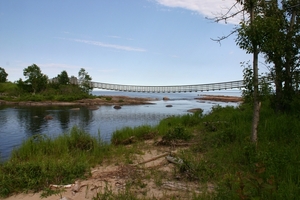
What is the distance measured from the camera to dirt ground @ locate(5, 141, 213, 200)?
13.1 feet

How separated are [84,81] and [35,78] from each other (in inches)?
385

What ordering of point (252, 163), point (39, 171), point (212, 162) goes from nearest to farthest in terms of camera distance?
point (252, 163) < point (39, 171) < point (212, 162)

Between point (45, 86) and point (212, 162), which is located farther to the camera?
point (45, 86)

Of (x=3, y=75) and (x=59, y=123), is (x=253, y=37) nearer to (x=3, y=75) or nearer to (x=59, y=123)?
(x=59, y=123)

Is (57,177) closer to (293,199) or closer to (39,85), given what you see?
(293,199)

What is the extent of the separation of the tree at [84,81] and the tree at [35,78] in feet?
24.4

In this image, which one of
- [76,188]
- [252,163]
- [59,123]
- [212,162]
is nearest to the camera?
[76,188]

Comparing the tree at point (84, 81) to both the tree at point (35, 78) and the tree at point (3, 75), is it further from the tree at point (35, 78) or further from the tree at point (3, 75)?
the tree at point (3, 75)

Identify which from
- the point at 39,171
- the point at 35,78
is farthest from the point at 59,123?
the point at 35,78

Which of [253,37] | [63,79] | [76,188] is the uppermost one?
[63,79]

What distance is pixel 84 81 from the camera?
48.8 m

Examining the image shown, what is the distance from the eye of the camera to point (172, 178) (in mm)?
4586

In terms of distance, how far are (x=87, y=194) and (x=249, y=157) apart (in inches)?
131

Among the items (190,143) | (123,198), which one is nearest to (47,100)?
(190,143)
